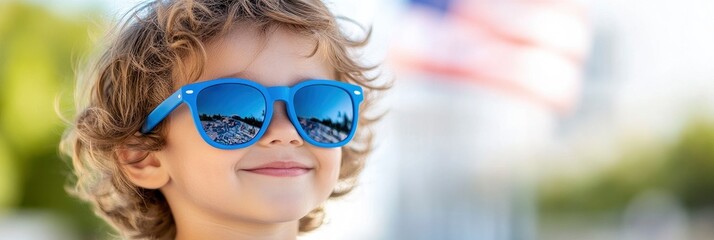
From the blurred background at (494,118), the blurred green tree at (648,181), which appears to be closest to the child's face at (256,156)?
the blurred background at (494,118)

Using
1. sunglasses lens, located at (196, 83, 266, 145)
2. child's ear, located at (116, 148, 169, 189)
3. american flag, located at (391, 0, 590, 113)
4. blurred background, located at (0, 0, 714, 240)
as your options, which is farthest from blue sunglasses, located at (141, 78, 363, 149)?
american flag, located at (391, 0, 590, 113)

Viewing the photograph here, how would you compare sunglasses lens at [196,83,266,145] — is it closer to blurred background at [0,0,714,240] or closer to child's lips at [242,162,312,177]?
child's lips at [242,162,312,177]

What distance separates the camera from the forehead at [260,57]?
6.48ft

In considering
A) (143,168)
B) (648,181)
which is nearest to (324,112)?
(143,168)

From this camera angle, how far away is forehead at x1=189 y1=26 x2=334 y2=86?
1.97 meters

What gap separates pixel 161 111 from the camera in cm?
204

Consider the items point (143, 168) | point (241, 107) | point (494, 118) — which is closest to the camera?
point (241, 107)

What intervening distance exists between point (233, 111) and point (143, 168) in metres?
0.35

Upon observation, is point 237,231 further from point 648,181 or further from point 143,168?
point 648,181

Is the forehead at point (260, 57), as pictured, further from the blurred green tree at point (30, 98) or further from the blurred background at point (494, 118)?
the blurred green tree at point (30, 98)

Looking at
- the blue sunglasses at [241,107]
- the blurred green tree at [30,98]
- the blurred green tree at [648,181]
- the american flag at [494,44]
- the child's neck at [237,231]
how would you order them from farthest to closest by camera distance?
the blurred green tree at [648,181], the blurred green tree at [30,98], the american flag at [494,44], the child's neck at [237,231], the blue sunglasses at [241,107]

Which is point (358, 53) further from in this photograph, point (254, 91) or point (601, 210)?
point (601, 210)

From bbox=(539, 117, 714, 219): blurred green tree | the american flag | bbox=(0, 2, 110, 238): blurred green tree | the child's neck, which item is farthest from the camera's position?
bbox=(539, 117, 714, 219): blurred green tree

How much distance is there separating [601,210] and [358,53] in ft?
67.5
